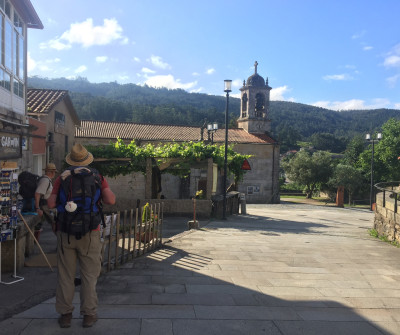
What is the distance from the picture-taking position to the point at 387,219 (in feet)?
34.4

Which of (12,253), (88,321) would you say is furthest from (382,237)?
(12,253)

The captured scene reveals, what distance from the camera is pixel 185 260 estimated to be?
6.39 metres

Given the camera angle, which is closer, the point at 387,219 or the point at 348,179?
the point at 387,219

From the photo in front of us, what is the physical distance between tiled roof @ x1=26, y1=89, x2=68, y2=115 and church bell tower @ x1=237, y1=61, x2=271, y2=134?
72.6ft

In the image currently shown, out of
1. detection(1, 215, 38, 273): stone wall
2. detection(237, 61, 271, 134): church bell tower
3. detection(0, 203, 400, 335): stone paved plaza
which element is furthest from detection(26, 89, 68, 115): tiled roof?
detection(237, 61, 271, 134): church bell tower

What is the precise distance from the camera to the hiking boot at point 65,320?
3.37 m

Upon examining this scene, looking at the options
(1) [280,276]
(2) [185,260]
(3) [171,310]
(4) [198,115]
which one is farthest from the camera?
(4) [198,115]

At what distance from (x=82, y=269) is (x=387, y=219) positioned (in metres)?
9.71

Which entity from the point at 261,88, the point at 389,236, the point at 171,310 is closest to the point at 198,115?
the point at 261,88

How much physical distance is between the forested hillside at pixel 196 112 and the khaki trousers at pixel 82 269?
259 ft

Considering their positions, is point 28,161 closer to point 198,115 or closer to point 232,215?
point 232,215

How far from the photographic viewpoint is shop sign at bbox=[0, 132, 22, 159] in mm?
6210

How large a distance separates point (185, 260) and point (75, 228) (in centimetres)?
329

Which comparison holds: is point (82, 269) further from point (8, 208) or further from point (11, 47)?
point (11, 47)
